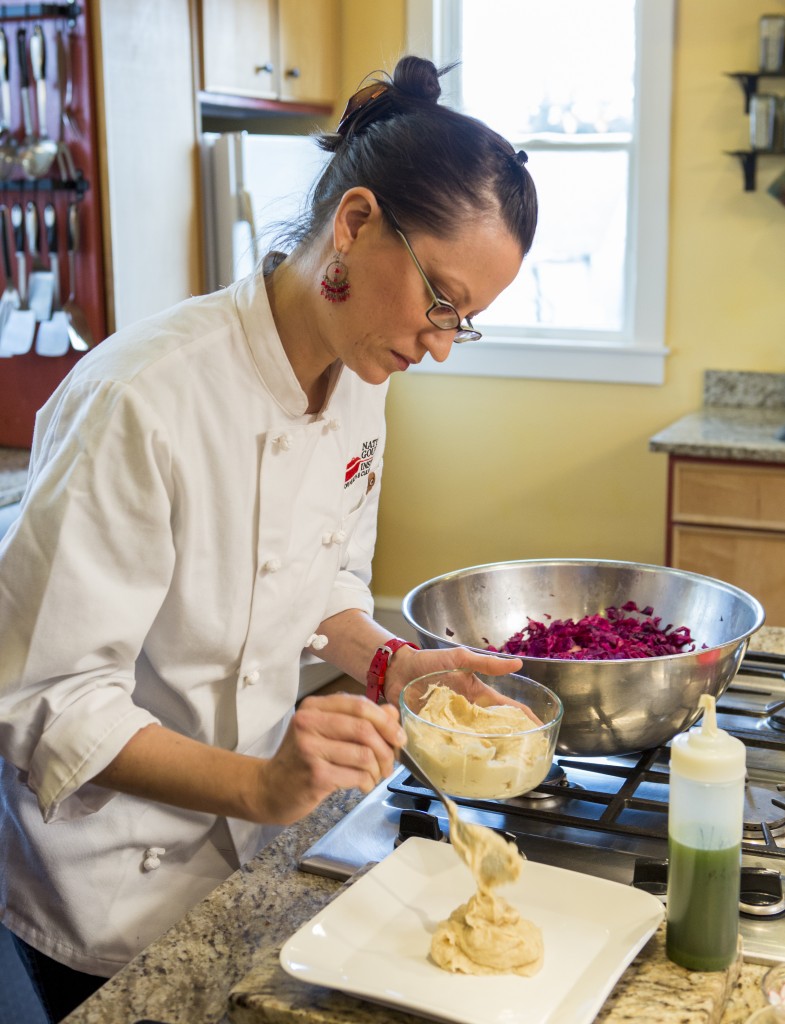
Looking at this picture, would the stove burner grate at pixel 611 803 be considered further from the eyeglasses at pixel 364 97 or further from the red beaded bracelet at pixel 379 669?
the eyeglasses at pixel 364 97

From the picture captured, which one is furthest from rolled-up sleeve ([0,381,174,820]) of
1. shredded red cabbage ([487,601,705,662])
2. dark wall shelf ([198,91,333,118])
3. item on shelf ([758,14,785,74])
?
item on shelf ([758,14,785,74])

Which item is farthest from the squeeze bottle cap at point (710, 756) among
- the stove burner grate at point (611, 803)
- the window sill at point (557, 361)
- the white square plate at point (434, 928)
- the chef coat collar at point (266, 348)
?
the window sill at point (557, 361)

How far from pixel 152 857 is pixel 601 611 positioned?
2.13 ft

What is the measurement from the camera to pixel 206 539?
1.18 m

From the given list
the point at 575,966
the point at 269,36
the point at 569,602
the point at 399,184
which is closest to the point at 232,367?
the point at 399,184

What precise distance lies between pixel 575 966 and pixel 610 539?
3.13m

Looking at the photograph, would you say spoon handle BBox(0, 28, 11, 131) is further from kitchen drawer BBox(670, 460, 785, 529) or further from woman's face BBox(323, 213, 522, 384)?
woman's face BBox(323, 213, 522, 384)

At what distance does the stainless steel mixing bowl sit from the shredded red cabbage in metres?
0.03

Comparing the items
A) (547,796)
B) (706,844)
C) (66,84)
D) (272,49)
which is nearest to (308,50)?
(272,49)

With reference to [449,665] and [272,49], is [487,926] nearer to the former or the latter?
[449,665]

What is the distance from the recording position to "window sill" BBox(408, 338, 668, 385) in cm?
377

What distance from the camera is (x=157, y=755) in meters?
1.03

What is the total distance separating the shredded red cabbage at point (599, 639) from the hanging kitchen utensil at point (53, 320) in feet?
6.70

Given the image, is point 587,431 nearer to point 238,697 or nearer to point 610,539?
point 610,539
